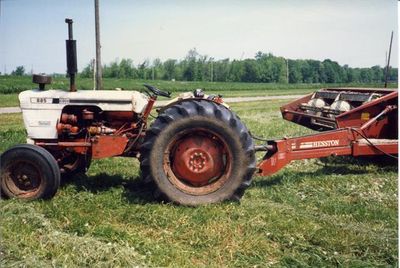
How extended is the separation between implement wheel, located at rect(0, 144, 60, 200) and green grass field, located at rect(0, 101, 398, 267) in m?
0.18

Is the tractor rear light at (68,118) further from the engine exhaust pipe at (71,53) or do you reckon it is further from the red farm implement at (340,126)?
the red farm implement at (340,126)

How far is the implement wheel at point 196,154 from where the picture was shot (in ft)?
15.2

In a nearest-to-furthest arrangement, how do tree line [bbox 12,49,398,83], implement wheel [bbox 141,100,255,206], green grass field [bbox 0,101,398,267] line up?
green grass field [bbox 0,101,398,267]
implement wheel [bbox 141,100,255,206]
tree line [bbox 12,49,398,83]

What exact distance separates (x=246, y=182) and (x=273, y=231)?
812 mm

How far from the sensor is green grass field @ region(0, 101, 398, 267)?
134 inches

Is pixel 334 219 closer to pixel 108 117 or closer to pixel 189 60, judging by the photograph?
pixel 108 117

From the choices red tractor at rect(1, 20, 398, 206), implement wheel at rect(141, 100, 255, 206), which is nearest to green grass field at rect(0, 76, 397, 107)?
red tractor at rect(1, 20, 398, 206)

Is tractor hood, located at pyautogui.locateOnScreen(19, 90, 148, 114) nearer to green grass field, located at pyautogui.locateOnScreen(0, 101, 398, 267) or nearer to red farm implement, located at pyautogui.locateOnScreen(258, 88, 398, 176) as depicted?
green grass field, located at pyautogui.locateOnScreen(0, 101, 398, 267)

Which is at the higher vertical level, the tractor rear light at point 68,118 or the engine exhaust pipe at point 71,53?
the engine exhaust pipe at point 71,53

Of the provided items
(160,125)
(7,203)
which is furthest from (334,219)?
(7,203)

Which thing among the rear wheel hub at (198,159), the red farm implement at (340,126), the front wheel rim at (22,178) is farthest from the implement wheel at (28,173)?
the red farm implement at (340,126)

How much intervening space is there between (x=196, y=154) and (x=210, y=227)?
40.5 inches

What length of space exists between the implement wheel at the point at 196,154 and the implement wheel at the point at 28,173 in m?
1.11

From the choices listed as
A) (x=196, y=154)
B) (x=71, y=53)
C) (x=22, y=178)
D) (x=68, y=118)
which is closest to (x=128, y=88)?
(x=68, y=118)
